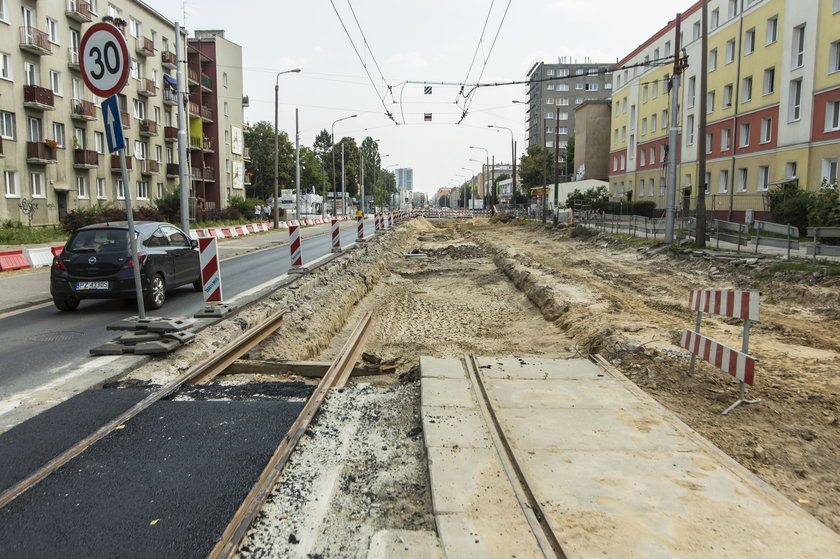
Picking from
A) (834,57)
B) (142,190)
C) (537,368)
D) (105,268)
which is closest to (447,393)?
(537,368)

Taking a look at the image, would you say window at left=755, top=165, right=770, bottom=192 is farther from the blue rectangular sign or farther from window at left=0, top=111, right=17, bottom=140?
window at left=0, top=111, right=17, bottom=140

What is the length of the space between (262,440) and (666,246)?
21889mm

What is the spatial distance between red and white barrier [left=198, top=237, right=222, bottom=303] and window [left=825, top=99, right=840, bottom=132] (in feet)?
97.5

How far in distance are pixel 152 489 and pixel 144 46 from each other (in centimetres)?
4806

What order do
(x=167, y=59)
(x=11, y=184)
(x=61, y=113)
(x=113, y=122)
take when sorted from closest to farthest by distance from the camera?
(x=113, y=122) → (x=11, y=184) → (x=61, y=113) → (x=167, y=59)

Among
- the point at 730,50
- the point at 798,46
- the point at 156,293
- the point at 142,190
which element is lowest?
the point at 156,293

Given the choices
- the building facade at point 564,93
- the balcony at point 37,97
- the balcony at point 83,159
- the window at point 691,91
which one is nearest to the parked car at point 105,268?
the balcony at point 37,97

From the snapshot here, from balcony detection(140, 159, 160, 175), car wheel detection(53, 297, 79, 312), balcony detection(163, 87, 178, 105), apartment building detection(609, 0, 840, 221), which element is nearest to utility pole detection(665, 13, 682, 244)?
apartment building detection(609, 0, 840, 221)

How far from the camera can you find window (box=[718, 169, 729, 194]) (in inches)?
1545

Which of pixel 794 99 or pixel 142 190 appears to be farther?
pixel 142 190

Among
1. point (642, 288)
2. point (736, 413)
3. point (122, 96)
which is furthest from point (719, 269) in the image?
point (122, 96)

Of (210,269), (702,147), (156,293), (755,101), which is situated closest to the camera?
(210,269)

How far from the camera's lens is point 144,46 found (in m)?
44.9

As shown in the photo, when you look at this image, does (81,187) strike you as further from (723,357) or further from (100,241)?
(723,357)
